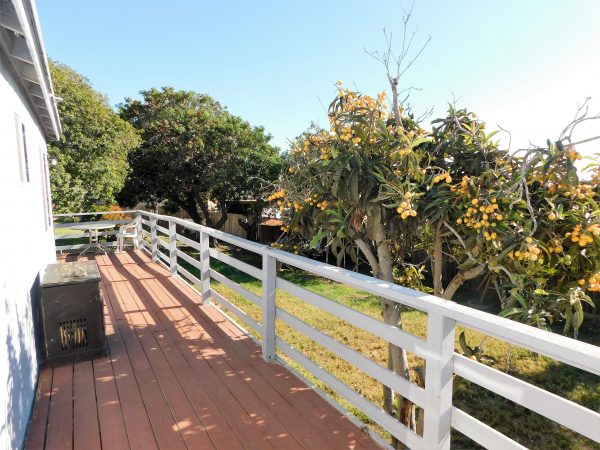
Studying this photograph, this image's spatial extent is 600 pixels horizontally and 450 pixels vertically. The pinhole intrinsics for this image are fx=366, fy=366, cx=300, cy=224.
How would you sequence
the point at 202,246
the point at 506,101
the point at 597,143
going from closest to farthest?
the point at 597,143, the point at 202,246, the point at 506,101

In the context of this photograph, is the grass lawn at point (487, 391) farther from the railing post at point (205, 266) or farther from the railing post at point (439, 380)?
the railing post at point (439, 380)

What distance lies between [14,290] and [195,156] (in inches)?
494

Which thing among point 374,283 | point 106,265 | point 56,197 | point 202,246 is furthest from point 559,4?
point 56,197

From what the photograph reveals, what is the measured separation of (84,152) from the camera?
12.3 meters

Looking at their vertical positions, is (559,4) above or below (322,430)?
above

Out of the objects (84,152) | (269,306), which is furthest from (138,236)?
(269,306)

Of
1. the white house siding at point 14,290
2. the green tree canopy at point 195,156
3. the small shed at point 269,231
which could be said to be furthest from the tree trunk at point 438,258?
the small shed at point 269,231

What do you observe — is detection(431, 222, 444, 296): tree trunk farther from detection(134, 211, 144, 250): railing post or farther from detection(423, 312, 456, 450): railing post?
A: detection(134, 211, 144, 250): railing post

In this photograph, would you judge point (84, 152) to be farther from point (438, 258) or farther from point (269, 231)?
point (438, 258)

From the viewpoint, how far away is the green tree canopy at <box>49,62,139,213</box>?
1170 cm

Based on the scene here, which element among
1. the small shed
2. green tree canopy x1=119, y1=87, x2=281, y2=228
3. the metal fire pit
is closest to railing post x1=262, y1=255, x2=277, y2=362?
the metal fire pit

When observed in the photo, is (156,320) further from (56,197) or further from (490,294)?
(56,197)

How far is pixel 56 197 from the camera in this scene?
11.4 metres

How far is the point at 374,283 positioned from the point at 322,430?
3.20 feet
